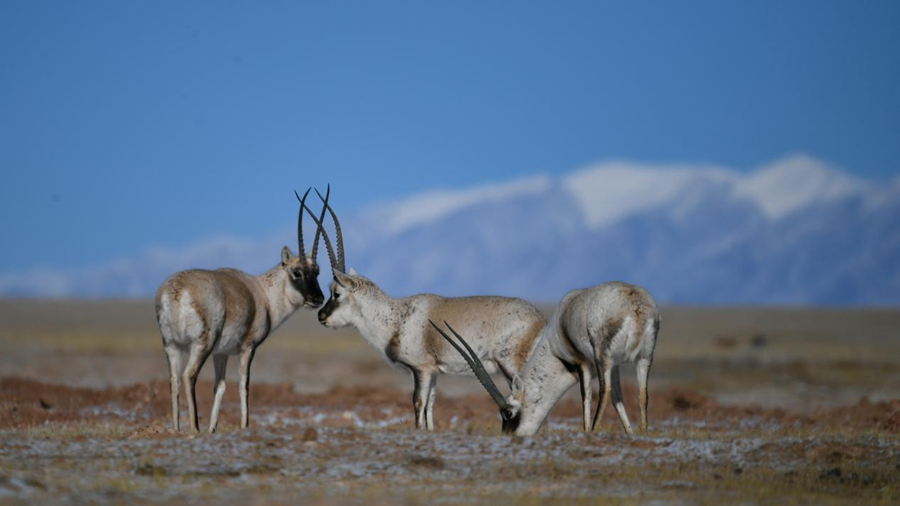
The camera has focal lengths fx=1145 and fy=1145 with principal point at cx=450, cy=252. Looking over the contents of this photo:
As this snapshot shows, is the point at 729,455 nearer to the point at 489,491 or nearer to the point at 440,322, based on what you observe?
the point at 489,491

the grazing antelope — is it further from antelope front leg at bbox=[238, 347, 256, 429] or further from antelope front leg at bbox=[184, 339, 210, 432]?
antelope front leg at bbox=[184, 339, 210, 432]

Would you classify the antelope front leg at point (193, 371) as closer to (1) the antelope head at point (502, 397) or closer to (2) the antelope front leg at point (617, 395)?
(1) the antelope head at point (502, 397)

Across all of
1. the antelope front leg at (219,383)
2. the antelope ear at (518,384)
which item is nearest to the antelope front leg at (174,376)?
the antelope front leg at (219,383)

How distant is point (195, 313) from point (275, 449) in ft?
9.89

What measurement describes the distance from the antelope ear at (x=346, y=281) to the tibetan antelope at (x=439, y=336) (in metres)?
0.58

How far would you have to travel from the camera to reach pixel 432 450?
13.5 meters

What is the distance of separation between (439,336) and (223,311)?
3064mm

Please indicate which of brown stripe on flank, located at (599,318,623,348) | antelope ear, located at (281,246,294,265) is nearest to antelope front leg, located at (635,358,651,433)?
brown stripe on flank, located at (599,318,623,348)

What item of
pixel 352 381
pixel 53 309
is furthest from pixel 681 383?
pixel 53 309

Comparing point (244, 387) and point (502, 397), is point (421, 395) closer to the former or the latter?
point (502, 397)

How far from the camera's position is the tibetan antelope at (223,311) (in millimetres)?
15547

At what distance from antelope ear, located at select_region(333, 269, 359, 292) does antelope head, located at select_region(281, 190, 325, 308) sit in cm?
49

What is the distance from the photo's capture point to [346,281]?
1781cm

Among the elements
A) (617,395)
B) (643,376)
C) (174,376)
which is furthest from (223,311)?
(643,376)
